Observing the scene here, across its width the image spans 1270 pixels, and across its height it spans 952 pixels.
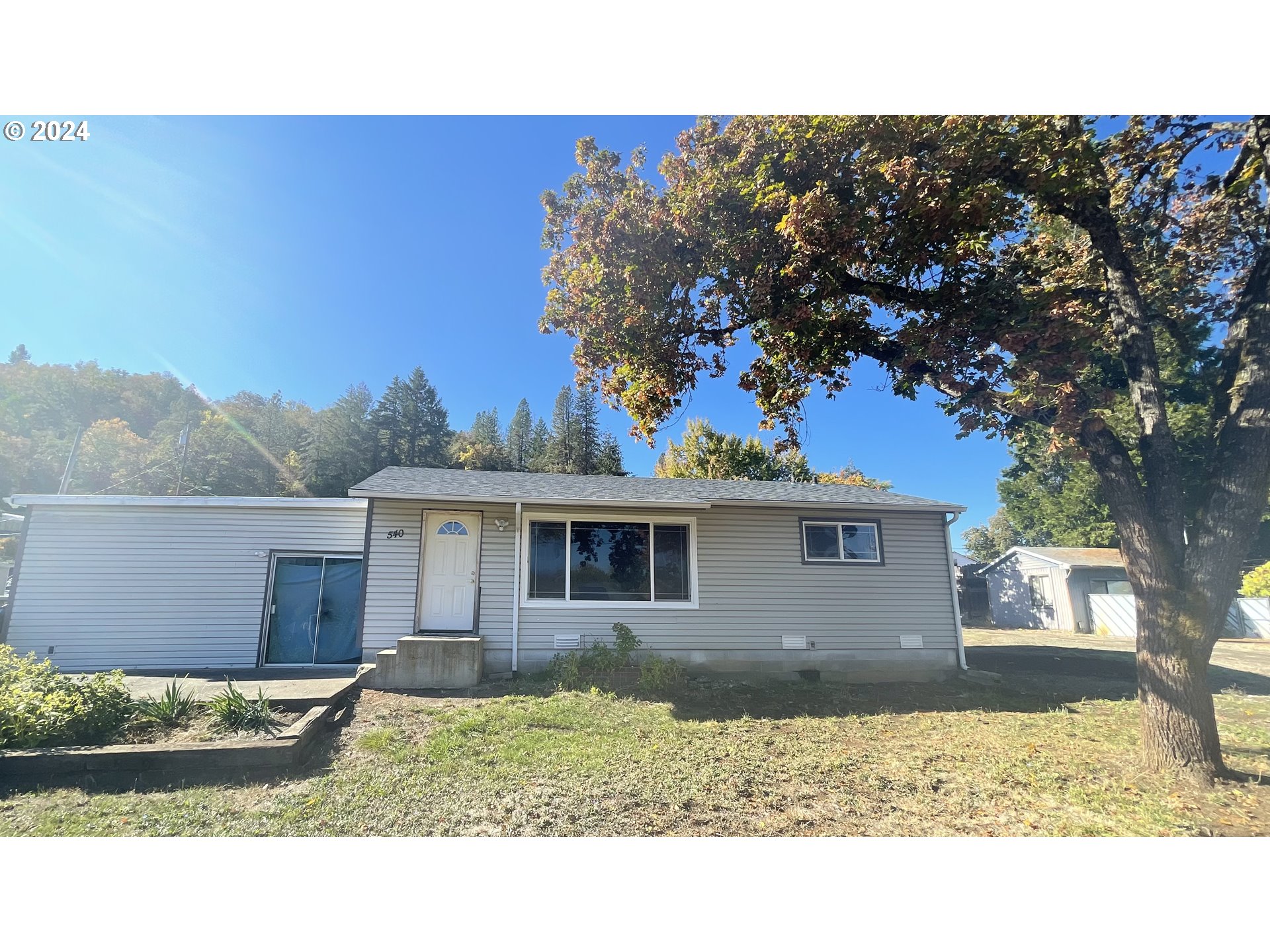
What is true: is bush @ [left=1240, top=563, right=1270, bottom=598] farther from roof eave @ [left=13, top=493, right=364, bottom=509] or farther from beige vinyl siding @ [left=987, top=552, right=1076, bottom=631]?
roof eave @ [left=13, top=493, right=364, bottom=509]

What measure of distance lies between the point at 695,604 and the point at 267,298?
8268mm

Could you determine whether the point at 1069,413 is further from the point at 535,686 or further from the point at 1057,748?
the point at 535,686

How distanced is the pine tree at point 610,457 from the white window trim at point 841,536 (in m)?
28.1

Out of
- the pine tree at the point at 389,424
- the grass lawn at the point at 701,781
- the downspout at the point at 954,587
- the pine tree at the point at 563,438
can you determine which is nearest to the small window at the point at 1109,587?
the downspout at the point at 954,587

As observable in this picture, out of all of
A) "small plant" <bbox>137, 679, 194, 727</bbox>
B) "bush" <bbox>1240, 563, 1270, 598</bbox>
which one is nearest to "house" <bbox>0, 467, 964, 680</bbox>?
"small plant" <bbox>137, 679, 194, 727</bbox>

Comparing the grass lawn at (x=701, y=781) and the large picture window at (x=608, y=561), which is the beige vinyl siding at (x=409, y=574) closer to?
the large picture window at (x=608, y=561)

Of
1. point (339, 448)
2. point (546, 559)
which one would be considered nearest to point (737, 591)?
point (546, 559)

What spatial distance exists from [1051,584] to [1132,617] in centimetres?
A: 282

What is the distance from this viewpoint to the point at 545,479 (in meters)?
9.79

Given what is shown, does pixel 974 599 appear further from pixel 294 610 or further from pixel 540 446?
pixel 540 446

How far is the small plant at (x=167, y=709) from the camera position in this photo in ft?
15.2

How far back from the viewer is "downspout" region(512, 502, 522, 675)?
7.75m

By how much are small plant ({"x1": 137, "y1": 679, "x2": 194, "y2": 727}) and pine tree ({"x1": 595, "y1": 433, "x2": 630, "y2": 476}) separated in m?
32.1
